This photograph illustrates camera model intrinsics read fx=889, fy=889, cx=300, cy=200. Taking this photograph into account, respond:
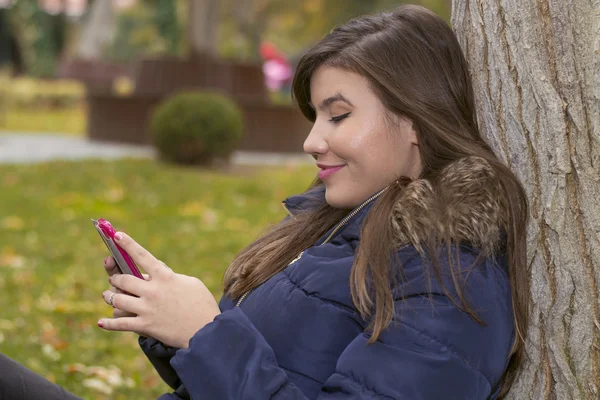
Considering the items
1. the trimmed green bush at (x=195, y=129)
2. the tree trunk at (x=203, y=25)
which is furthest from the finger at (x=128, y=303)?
the tree trunk at (x=203, y=25)

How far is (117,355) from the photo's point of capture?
4473mm

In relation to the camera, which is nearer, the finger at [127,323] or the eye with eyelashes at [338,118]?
the finger at [127,323]

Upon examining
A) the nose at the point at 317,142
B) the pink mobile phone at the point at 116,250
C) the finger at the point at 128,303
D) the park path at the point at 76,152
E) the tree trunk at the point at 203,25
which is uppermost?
the nose at the point at 317,142

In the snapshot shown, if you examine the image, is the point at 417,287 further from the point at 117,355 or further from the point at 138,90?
the point at 138,90

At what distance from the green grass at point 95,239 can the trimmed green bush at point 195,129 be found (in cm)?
55

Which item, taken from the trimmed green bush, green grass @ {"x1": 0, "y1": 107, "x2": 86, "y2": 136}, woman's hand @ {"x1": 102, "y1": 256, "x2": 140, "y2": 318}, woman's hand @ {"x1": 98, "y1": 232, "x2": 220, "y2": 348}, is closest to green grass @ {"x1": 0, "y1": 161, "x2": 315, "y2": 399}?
the trimmed green bush

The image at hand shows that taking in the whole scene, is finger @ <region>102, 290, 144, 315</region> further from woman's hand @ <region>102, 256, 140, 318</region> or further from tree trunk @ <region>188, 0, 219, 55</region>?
tree trunk @ <region>188, 0, 219, 55</region>

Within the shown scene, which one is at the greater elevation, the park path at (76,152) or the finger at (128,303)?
the finger at (128,303)

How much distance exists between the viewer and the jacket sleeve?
5.44 feet

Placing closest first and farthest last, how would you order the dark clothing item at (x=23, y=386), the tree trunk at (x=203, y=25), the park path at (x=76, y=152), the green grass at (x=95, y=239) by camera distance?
the dark clothing item at (x=23, y=386) < the green grass at (x=95, y=239) < the park path at (x=76, y=152) < the tree trunk at (x=203, y=25)

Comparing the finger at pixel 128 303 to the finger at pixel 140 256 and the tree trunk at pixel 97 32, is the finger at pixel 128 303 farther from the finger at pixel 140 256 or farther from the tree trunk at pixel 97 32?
the tree trunk at pixel 97 32

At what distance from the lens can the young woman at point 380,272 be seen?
1.70 m

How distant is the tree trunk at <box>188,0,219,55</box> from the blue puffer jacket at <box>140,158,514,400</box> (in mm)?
14786

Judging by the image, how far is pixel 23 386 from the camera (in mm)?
2150
